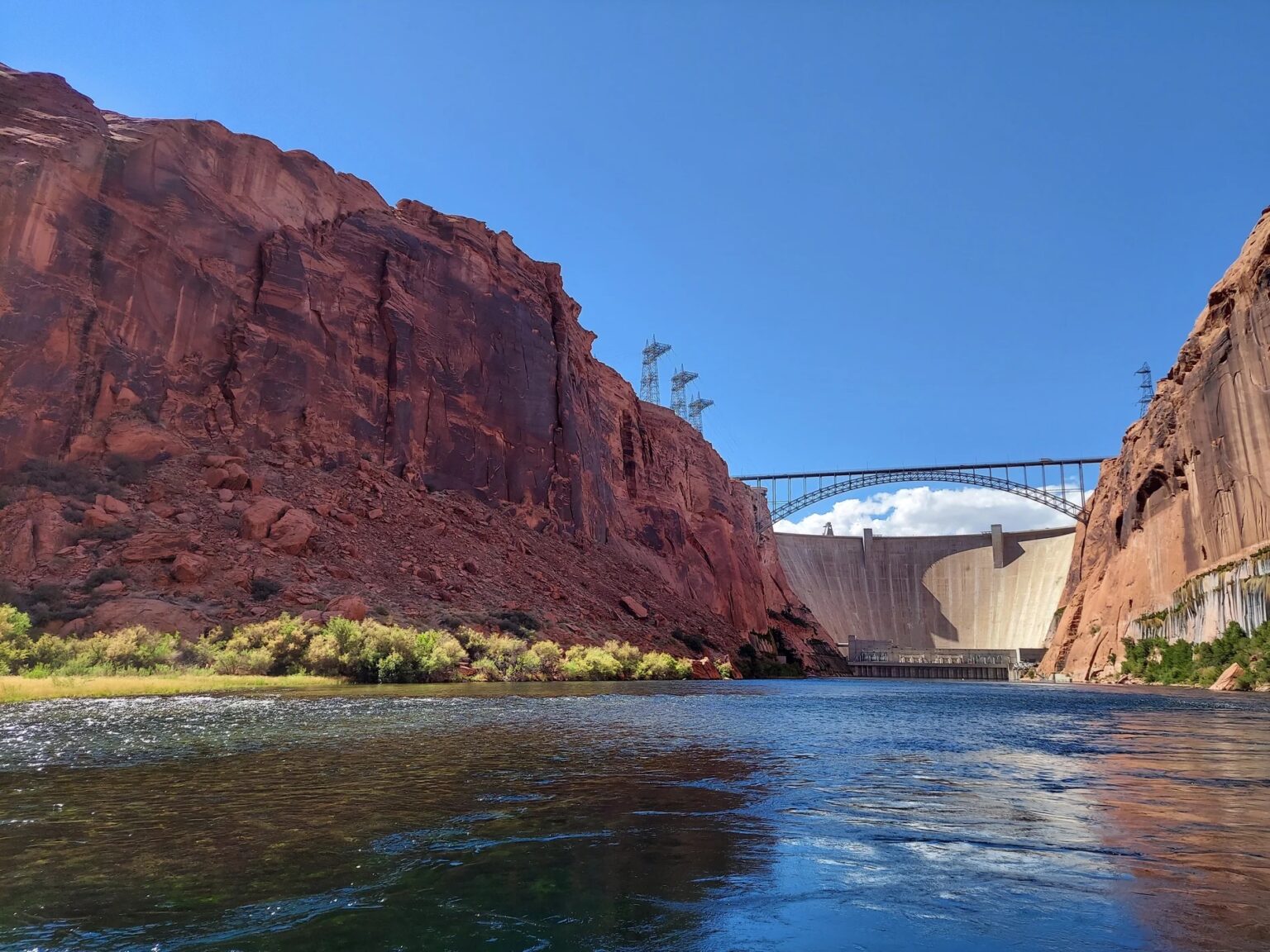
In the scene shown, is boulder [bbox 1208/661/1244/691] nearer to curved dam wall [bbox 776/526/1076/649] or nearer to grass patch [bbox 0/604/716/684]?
grass patch [bbox 0/604/716/684]

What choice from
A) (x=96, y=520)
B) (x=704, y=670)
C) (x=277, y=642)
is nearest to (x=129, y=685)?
(x=277, y=642)

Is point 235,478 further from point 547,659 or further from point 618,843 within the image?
point 618,843


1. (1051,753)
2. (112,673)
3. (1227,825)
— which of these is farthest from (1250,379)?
(112,673)

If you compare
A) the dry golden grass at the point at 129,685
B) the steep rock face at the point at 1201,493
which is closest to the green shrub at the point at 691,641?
the steep rock face at the point at 1201,493

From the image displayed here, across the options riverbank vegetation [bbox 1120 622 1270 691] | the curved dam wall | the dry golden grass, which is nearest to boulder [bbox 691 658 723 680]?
riverbank vegetation [bbox 1120 622 1270 691]

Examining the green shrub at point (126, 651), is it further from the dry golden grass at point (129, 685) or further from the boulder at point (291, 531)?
the boulder at point (291, 531)
